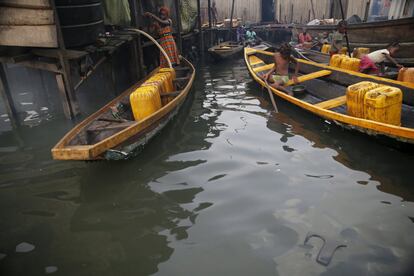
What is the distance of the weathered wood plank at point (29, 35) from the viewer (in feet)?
18.3

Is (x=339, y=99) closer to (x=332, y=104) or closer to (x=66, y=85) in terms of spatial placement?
(x=332, y=104)

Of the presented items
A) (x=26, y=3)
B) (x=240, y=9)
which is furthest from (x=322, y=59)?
(x=240, y=9)

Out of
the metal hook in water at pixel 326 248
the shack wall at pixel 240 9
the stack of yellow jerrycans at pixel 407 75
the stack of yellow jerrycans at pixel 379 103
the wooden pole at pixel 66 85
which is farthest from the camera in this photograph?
the shack wall at pixel 240 9

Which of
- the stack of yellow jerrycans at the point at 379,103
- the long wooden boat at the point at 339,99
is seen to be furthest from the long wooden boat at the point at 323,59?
the stack of yellow jerrycans at the point at 379,103

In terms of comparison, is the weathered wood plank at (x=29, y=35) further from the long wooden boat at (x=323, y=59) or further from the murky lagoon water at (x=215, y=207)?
the long wooden boat at (x=323, y=59)

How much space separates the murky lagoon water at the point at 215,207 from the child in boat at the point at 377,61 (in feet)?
8.02

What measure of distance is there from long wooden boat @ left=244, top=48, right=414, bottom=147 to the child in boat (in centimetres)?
66

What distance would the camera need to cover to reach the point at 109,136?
501 centimetres

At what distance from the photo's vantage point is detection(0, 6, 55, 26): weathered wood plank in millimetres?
5453

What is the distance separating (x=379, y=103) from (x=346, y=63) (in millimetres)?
3690

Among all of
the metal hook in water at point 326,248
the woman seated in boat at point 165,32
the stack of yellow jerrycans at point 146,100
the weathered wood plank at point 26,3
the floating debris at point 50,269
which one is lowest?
the floating debris at point 50,269

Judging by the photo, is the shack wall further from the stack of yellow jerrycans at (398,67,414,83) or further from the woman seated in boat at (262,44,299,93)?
the stack of yellow jerrycans at (398,67,414,83)

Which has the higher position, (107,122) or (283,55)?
(283,55)

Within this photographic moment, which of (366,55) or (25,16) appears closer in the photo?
(25,16)
